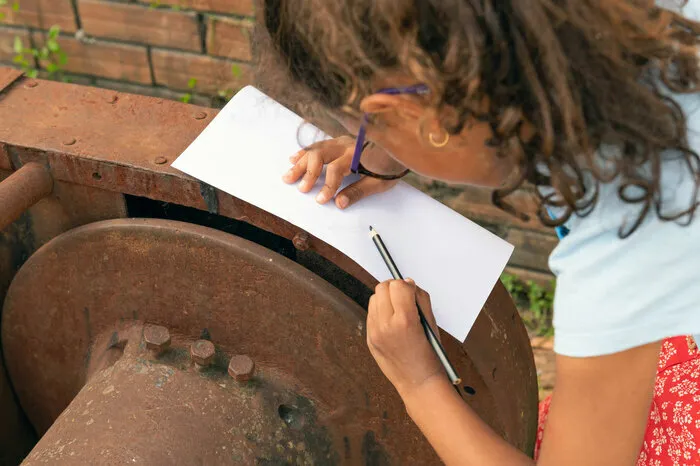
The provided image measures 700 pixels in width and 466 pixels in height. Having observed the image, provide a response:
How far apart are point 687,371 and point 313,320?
1.75ft

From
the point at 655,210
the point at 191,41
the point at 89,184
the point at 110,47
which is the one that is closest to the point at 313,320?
the point at 89,184

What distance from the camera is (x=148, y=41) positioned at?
2301mm

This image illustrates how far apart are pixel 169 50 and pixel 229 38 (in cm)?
20

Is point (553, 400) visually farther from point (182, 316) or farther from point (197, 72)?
point (197, 72)

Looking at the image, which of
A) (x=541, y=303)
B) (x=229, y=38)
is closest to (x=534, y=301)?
(x=541, y=303)

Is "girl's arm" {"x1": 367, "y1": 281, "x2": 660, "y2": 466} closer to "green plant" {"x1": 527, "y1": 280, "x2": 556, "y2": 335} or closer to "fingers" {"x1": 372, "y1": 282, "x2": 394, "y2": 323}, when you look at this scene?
"fingers" {"x1": 372, "y1": 282, "x2": 394, "y2": 323}

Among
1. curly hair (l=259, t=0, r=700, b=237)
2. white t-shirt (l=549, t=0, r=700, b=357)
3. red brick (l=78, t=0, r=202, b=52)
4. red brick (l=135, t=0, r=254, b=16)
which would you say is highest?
curly hair (l=259, t=0, r=700, b=237)

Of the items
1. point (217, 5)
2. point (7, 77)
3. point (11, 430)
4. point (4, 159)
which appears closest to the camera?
point (4, 159)

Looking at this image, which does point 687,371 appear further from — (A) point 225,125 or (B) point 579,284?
(A) point 225,125

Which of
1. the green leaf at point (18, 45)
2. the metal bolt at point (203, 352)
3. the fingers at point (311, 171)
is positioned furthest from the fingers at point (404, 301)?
the green leaf at point (18, 45)

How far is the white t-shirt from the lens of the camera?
32.0 inches

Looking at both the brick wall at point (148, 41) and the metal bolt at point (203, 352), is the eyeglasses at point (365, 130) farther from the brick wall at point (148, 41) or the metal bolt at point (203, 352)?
the brick wall at point (148, 41)

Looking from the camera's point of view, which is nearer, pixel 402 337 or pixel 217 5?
pixel 402 337

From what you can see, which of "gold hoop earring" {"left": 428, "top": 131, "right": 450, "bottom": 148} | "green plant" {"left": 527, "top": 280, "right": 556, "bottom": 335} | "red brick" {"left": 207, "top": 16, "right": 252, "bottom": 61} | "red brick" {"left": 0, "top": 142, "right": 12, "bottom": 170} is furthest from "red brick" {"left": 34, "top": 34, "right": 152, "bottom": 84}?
"gold hoop earring" {"left": 428, "top": 131, "right": 450, "bottom": 148}
